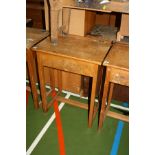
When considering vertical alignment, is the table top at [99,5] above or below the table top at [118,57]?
above

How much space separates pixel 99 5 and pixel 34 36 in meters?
0.69

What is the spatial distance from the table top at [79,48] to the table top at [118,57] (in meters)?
0.05

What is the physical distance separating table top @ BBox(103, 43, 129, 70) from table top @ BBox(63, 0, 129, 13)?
304mm

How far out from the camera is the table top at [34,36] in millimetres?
1733

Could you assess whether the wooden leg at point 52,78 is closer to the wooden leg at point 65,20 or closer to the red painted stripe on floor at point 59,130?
the red painted stripe on floor at point 59,130

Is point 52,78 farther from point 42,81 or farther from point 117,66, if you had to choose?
point 117,66

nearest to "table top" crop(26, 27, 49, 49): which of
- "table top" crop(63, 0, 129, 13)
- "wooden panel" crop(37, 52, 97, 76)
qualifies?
A: "wooden panel" crop(37, 52, 97, 76)

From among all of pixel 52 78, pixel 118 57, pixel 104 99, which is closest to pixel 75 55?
pixel 118 57

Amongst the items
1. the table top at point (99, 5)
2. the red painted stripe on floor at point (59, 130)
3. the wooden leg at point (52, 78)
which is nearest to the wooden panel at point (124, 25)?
the table top at point (99, 5)

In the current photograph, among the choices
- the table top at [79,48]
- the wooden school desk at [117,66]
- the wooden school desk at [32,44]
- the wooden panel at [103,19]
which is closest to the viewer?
the wooden school desk at [117,66]

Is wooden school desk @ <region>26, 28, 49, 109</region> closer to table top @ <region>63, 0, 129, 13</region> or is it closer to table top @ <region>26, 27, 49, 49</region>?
table top @ <region>26, 27, 49, 49</region>
